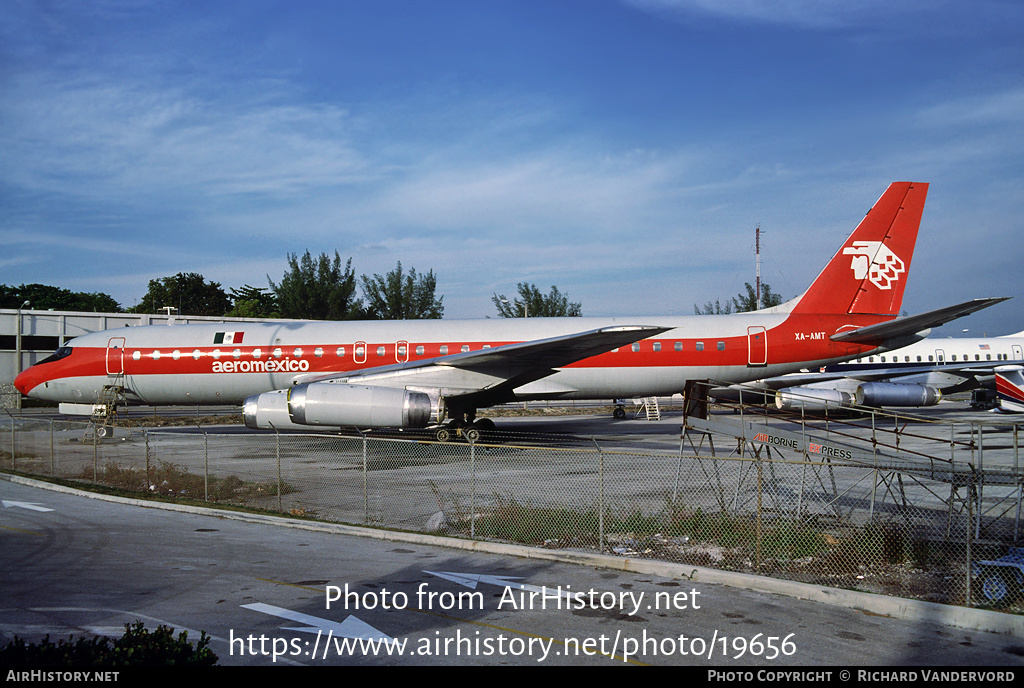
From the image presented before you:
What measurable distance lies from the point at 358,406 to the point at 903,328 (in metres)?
15.8

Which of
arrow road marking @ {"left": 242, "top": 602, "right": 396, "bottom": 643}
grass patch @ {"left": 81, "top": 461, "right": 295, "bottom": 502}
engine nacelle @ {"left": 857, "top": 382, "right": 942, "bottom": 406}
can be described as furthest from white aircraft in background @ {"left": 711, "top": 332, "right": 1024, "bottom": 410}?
arrow road marking @ {"left": 242, "top": 602, "right": 396, "bottom": 643}

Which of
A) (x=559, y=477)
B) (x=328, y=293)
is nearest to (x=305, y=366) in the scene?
(x=559, y=477)

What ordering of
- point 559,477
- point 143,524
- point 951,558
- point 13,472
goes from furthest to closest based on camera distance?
point 13,472 → point 559,477 → point 143,524 → point 951,558

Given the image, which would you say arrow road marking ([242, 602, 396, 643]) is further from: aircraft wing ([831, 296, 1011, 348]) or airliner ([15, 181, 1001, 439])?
aircraft wing ([831, 296, 1011, 348])

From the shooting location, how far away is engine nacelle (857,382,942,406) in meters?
30.3

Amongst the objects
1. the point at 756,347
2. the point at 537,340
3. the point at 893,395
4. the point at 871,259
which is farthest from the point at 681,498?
the point at 893,395

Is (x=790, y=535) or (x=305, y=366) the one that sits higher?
(x=305, y=366)

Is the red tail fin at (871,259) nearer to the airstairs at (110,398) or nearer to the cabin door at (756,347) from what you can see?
the cabin door at (756,347)

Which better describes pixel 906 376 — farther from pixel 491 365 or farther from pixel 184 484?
pixel 184 484

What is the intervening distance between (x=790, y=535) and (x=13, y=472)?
17.8m

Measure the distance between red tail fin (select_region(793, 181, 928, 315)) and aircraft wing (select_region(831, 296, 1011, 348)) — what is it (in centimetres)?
120

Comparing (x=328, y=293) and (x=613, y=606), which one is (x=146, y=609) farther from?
(x=328, y=293)

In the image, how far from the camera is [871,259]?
2297 centimetres

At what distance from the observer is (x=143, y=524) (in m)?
11.2
